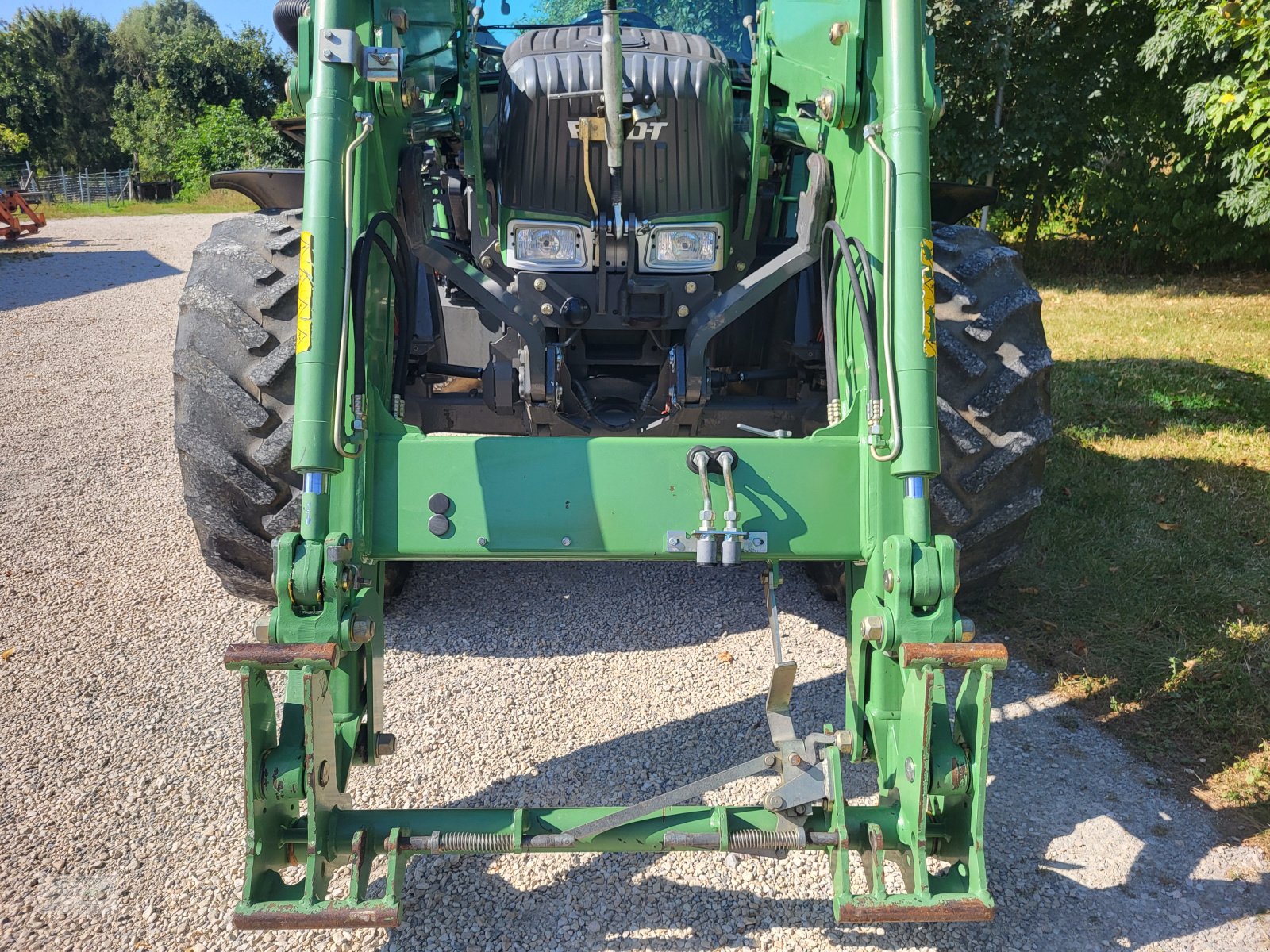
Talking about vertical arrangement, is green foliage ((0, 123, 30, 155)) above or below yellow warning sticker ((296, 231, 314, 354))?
above

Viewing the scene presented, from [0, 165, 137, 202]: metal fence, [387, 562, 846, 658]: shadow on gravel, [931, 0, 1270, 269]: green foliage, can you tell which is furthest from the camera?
[0, 165, 137, 202]: metal fence

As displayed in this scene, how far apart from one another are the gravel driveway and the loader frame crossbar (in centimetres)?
27

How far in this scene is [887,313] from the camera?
2545 mm

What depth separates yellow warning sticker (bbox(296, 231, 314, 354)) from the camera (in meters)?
2.47

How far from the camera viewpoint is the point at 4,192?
19.7 metres

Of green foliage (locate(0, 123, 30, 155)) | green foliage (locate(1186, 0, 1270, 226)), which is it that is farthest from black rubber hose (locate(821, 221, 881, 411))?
green foliage (locate(0, 123, 30, 155))

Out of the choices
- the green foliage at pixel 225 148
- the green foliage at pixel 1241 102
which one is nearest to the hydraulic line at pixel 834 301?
the green foliage at pixel 1241 102

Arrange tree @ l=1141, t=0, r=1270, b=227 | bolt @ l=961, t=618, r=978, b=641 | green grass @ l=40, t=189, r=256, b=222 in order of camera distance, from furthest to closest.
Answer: green grass @ l=40, t=189, r=256, b=222, tree @ l=1141, t=0, r=1270, b=227, bolt @ l=961, t=618, r=978, b=641

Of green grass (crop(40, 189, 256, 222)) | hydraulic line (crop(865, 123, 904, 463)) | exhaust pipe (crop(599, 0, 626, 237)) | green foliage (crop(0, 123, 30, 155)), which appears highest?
green foliage (crop(0, 123, 30, 155))

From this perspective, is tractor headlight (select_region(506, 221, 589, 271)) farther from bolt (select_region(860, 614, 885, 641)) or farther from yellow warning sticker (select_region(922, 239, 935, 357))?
bolt (select_region(860, 614, 885, 641))

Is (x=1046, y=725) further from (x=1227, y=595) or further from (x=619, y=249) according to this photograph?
(x=619, y=249)

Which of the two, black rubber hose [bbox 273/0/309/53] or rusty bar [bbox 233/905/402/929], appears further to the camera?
black rubber hose [bbox 273/0/309/53]

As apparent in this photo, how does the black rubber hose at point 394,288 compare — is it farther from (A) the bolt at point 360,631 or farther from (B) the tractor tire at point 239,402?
(A) the bolt at point 360,631

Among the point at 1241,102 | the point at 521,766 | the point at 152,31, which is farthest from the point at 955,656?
the point at 152,31
